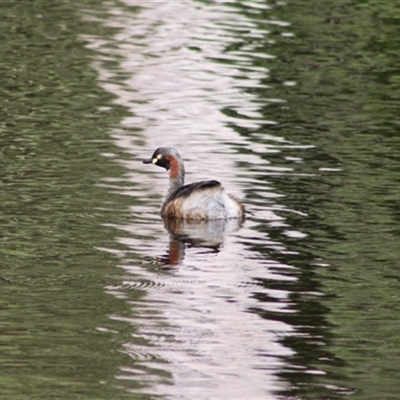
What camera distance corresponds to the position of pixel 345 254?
15336 mm

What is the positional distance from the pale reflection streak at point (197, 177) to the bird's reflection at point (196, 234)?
11 centimetres

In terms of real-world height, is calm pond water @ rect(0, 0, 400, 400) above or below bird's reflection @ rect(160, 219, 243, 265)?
above

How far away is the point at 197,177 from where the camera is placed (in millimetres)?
19328

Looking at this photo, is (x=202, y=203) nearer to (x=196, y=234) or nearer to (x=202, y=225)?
(x=202, y=225)

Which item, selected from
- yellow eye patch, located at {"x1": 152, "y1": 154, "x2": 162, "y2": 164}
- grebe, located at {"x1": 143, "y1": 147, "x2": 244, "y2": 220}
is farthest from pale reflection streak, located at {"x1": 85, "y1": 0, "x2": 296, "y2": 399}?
yellow eye patch, located at {"x1": 152, "y1": 154, "x2": 162, "y2": 164}

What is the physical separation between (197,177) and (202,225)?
209cm

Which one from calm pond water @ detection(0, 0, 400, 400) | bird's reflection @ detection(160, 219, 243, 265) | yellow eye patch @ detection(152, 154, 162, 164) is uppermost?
yellow eye patch @ detection(152, 154, 162, 164)

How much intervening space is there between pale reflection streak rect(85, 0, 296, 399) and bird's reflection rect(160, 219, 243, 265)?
0.11 metres

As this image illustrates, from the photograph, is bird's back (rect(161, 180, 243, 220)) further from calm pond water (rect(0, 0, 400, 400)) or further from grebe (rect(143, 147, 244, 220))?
calm pond water (rect(0, 0, 400, 400))

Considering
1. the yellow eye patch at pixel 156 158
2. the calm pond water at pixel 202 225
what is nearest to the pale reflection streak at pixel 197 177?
the calm pond water at pixel 202 225

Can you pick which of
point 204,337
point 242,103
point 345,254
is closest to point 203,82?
point 242,103

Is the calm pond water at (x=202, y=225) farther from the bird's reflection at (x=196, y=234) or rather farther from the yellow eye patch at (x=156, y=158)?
the yellow eye patch at (x=156, y=158)

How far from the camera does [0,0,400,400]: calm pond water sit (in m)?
11.9

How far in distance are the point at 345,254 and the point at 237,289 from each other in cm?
162
